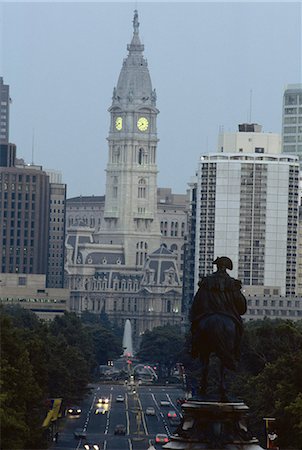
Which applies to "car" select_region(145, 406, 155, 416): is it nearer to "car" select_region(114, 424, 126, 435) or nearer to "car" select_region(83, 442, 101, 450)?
"car" select_region(114, 424, 126, 435)

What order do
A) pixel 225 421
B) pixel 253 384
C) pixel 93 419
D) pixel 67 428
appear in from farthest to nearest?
pixel 93 419 < pixel 67 428 < pixel 253 384 < pixel 225 421

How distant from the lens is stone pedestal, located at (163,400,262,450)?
5378 cm

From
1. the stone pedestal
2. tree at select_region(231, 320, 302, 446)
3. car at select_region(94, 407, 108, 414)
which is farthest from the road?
the stone pedestal

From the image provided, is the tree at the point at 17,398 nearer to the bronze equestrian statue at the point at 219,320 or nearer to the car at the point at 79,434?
the bronze equestrian statue at the point at 219,320

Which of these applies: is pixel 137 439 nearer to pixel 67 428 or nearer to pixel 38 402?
pixel 67 428

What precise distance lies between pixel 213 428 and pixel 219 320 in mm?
2726

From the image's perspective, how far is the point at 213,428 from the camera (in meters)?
53.9

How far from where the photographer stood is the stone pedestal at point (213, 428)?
2117 inches

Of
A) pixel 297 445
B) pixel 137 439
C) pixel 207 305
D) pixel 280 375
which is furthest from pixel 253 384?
pixel 207 305

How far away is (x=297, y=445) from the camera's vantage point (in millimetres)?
86438

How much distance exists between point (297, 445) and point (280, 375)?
26529 mm

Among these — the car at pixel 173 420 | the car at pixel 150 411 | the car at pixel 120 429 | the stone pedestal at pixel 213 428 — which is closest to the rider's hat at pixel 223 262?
the stone pedestal at pixel 213 428

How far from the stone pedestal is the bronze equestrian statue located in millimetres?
685

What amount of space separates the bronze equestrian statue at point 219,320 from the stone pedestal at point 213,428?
0.68m
